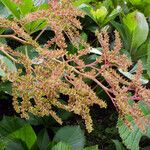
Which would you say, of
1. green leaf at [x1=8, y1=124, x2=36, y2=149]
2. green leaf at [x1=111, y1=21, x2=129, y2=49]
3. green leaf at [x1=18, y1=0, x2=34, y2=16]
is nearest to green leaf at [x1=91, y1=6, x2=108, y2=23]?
green leaf at [x1=111, y1=21, x2=129, y2=49]

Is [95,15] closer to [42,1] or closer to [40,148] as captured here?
[42,1]

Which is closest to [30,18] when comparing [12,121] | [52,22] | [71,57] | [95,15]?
[52,22]

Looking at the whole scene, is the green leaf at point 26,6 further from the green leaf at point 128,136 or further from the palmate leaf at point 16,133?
the green leaf at point 128,136

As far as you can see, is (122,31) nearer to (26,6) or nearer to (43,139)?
(26,6)

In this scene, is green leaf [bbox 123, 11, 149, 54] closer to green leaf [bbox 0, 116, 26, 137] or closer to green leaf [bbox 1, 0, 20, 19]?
green leaf [bbox 1, 0, 20, 19]

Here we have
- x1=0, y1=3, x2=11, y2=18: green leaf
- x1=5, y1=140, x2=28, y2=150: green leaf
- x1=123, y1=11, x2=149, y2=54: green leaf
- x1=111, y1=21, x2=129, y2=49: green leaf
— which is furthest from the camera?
x1=111, y1=21, x2=129, y2=49: green leaf

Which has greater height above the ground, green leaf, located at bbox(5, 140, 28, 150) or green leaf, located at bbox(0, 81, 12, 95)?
green leaf, located at bbox(0, 81, 12, 95)
